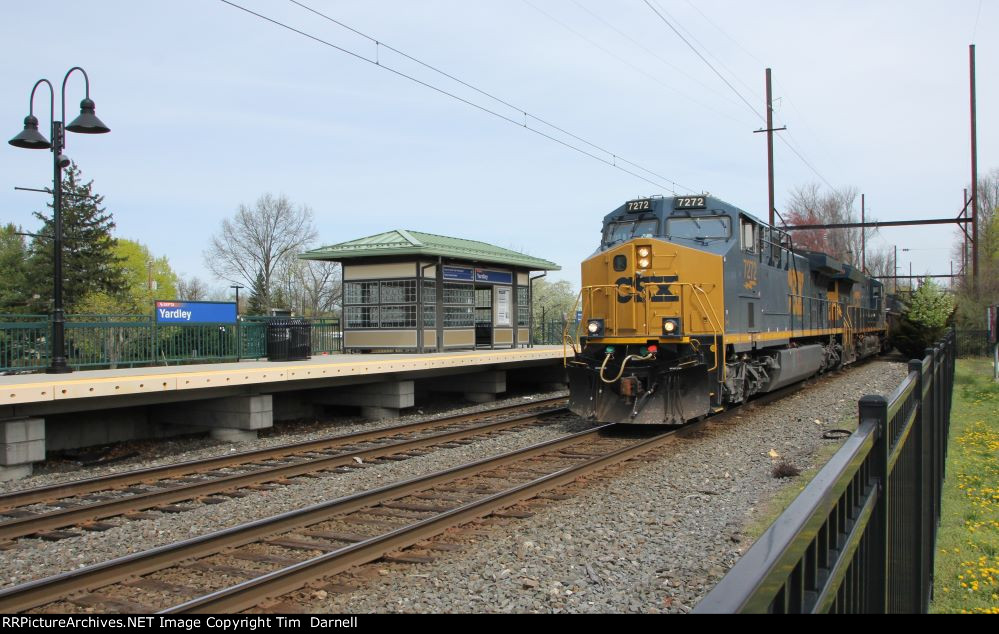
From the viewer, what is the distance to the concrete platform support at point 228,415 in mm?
12016

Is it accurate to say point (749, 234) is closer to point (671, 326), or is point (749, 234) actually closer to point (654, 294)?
point (654, 294)

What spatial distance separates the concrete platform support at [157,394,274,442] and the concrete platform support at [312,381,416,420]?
276 centimetres

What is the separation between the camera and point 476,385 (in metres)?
17.9

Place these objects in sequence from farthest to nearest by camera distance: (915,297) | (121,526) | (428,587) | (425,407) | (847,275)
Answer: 1. (915,297)
2. (847,275)
3. (425,407)
4. (121,526)
5. (428,587)

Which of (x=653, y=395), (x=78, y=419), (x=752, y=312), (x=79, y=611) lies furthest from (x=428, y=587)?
(x=752, y=312)

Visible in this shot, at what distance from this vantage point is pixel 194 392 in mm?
11336

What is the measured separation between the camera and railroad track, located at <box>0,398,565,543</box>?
7073 millimetres

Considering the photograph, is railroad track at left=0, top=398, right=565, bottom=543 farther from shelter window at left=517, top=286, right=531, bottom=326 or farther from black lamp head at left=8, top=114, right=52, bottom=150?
shelter window at left=517, top=286, right=531, bottom=326

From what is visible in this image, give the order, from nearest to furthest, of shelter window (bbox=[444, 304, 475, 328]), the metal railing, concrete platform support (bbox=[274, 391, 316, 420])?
1. the metal railing
2. concrete platform support (bbox=[274, 391, 316, 420])
3. shelter window (bbox=[444, 304, 475, 328])

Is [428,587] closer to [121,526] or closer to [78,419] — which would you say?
[121,526]

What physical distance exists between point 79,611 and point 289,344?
420 inches

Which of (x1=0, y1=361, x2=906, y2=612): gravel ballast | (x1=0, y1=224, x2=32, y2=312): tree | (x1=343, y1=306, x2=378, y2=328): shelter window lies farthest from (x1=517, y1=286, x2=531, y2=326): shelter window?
(x1=0, y1=224, x2=32, y2=312): tree

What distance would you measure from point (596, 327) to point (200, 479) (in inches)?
251

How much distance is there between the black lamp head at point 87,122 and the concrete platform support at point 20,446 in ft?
17.2
